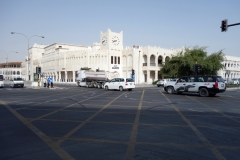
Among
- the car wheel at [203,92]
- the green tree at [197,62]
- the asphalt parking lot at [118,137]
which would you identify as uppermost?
the green tree at [197,62]

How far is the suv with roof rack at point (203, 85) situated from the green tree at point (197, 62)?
23.4 m

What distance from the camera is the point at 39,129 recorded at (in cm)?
744

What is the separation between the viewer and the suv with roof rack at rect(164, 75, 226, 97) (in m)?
19.7

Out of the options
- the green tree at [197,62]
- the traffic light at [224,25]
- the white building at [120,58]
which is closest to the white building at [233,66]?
the white building at [120,58]

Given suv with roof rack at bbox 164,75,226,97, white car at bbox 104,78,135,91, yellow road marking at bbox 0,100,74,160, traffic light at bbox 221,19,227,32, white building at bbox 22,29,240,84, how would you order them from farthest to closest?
1. white building at bbox 22,29,240,84
2. white car at bbox 104,78,135,91
3. suv with roof rack at bbox 164,75,226,97
4. traffic light at bbox 221,19,227,32
5. yellow road marking at bbox 0,100,74,160

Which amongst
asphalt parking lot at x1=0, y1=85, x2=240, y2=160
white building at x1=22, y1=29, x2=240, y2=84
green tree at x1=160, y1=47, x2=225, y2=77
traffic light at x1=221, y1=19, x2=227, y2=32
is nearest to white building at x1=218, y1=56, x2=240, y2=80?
white building at x1=22, y1=29, x2=240, y2=84

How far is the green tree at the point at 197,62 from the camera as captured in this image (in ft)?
148

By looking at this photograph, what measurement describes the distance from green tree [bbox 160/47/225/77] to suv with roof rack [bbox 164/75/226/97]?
2336cm

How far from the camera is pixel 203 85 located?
800 inches

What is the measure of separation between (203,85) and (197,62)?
2597 cm

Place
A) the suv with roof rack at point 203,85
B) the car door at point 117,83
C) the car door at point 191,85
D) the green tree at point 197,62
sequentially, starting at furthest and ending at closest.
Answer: the green tree at point 197,62, the car door at point 117,83, the car door at point 191,85, the suv with roof rack at point 203,85

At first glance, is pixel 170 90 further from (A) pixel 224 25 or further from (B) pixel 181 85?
(A) pixel 224 25

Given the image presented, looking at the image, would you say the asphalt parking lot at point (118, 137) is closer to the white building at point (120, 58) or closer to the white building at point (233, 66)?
the white building at point (120, 58)

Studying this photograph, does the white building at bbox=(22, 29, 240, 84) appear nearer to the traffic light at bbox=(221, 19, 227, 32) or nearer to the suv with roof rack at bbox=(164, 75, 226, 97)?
the suv with roof rack at bbox=(164, 75, 226, 97)
